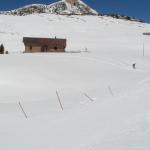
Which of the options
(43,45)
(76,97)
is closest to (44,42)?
(43,45)

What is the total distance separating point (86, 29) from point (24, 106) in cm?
6715

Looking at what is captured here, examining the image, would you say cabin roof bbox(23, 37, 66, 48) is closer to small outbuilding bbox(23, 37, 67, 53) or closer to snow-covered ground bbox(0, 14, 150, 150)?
small outbuilding bbox(23, 37, 67, 53)

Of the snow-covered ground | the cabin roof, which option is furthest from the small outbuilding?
the snow-covered ground

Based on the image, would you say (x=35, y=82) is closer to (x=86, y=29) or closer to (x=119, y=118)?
(x=119, y=118)

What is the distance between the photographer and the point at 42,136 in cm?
1125

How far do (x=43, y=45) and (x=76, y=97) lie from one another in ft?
101

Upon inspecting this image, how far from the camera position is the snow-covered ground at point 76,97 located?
9.53m

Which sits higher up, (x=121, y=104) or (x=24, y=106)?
(x=121, y=104)

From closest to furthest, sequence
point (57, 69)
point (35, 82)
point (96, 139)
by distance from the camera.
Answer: point (96, 139)
point (35, 82)
point (57, 69)

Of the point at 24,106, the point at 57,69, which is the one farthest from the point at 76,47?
the point at 24,106

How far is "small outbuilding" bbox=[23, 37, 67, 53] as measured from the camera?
5528 centimetres

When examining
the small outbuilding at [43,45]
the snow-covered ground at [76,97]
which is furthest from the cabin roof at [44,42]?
the snow-covered ground at [76,97]

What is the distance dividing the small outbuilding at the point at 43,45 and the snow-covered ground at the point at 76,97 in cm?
510

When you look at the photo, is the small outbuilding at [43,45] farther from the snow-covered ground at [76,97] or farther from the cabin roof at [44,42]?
the snow-covered ground at [76,97]
